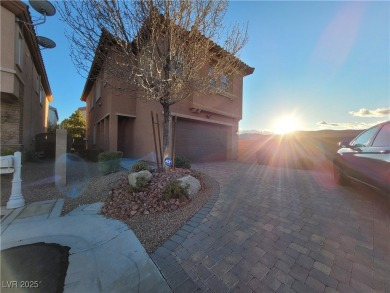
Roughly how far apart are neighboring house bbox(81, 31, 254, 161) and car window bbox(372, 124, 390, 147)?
5.68 meters

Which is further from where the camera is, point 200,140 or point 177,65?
point 200,140

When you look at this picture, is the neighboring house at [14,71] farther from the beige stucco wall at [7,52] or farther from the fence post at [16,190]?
the fence post at [16,190]

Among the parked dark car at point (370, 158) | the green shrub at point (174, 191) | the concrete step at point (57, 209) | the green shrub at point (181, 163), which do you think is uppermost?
the parked dark car at point (370, 158)

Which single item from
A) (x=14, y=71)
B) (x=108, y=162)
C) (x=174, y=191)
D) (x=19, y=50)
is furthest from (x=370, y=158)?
(x=19, y=50)

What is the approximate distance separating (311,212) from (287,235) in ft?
3.80

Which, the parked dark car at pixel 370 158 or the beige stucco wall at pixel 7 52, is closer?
the parked dark car at pixel 370 158

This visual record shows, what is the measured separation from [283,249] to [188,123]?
800 cm

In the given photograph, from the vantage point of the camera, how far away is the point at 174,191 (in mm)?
3852

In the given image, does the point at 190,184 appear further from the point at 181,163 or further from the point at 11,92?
the point at 11,92

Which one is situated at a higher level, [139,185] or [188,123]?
[188,123]

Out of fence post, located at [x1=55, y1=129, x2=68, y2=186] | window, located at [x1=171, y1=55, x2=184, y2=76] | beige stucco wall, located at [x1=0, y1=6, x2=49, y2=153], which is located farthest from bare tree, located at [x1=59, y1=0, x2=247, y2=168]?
beige stucco wall, located at [x1=0, y1=6, x2=49, y2=153]

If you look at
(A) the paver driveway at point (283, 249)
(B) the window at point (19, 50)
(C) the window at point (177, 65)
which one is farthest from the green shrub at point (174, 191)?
(B) the window at point (19, 50)

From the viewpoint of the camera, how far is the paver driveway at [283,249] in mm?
1895

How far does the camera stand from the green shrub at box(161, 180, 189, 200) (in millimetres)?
3812
